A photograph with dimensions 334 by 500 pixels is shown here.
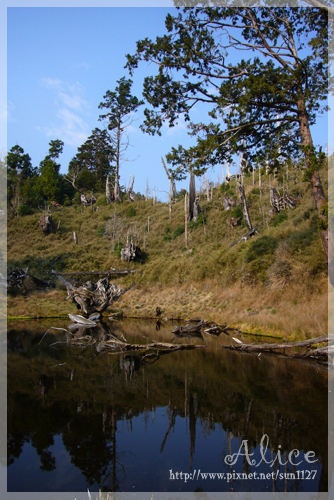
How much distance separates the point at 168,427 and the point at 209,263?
1858 centimetres

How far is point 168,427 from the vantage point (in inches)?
217

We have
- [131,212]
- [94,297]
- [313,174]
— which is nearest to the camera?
[313,174]

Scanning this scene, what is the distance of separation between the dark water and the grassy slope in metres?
4.73

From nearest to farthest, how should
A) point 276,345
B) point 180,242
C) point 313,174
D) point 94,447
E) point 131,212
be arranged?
point 94,447 → point 276,345 → point 313,174 → point 180,242 → point 131,212

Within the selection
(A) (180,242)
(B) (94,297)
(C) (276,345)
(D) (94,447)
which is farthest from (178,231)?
(D) (94,447)

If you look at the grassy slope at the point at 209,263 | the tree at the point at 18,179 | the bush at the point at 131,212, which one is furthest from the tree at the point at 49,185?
the bush at the point at 131,212

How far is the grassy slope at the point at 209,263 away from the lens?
49.4ft

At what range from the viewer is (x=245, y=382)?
24.9 feet

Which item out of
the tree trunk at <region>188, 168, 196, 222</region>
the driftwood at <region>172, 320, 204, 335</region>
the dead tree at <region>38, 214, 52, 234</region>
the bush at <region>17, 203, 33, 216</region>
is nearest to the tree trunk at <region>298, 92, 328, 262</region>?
the driftwood at <region>172, 320, 204, 335</region>

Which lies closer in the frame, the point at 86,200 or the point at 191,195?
the point at 191,195

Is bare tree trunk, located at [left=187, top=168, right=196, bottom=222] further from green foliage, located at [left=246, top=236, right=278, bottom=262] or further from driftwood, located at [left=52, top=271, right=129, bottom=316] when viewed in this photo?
green foliage, located at [left=246, top=236, right=278, bottom=262]

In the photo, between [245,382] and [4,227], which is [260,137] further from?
[4,227]

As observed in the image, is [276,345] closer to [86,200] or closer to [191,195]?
[191,195]

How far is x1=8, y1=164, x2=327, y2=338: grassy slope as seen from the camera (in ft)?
49.4
